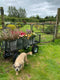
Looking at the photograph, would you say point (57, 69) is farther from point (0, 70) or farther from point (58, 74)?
point (0, 70)

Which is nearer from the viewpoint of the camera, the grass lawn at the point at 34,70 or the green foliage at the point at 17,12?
the grass lawn at the point at 34,70

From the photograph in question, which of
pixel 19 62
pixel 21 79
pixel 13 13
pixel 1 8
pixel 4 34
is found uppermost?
pixel 13 13

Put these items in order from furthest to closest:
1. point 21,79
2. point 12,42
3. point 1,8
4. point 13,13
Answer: point 13,13
point 1,8
point 12,42
point 21,79

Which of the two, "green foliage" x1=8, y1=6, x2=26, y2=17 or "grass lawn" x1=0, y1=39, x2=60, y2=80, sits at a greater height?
"green foliage" x1=8, y1=6, x2=26, y2=17

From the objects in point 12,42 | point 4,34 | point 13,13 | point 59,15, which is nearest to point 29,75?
point 12,42

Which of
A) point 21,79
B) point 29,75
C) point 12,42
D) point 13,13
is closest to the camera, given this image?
point 21,79

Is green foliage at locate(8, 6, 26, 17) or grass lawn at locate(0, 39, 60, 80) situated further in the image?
green foliage at locate(8, 6, 26, 17)

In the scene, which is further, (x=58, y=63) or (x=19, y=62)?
(x=58, y=63)

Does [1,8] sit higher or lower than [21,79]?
higher

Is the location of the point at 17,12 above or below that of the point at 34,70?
above

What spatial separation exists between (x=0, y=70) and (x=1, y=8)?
481 centimetres

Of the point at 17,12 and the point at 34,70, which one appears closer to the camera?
the point at 34,70

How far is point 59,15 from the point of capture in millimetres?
6043

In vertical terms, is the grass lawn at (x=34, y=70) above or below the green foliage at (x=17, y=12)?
below
